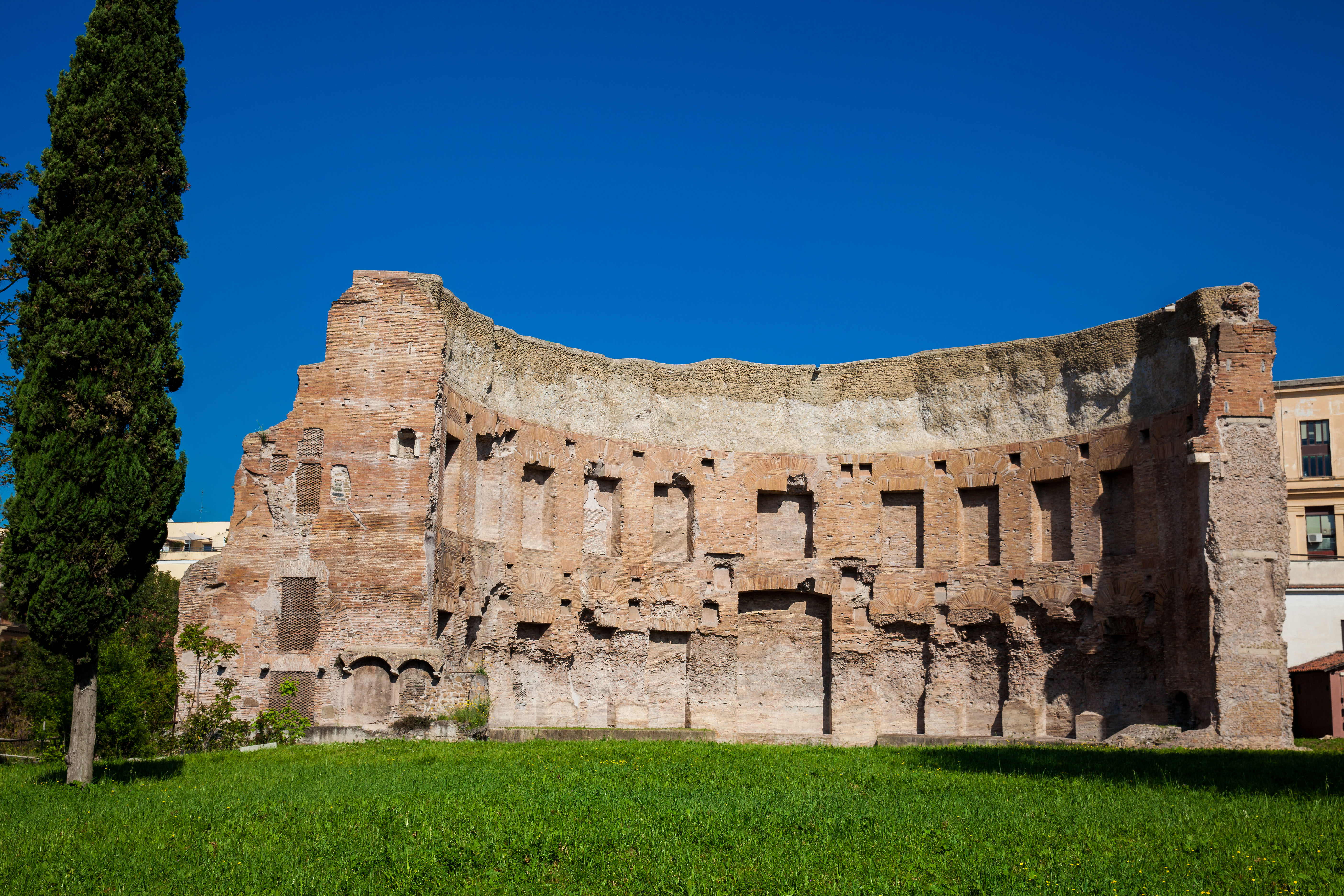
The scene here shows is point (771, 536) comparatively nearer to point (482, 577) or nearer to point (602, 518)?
point (602, 518)

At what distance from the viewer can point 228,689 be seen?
1784 centimetres

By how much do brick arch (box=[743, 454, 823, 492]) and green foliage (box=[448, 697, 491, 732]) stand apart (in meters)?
8.19

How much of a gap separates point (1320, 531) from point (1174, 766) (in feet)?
91.1

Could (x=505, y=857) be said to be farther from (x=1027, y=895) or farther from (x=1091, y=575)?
(x=1091, y=575)

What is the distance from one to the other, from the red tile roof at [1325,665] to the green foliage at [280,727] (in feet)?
65.1

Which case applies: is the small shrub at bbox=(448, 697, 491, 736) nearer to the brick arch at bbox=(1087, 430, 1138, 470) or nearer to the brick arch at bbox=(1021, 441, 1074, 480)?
the brick arch at bbox=(1021, 441, 1074, 480)

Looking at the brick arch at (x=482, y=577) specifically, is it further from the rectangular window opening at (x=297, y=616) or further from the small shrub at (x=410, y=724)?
the small shrub at (x=410, y=724)

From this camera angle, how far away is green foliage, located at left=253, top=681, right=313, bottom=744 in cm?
1744

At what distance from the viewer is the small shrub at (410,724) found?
59.9 ft

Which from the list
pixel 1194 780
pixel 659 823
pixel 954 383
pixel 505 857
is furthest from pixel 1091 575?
pixel 505 857

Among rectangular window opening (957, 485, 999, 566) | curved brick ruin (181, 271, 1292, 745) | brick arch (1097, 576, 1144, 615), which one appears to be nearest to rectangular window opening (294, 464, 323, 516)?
curved brick ruin (181, 271, 1292, 745)

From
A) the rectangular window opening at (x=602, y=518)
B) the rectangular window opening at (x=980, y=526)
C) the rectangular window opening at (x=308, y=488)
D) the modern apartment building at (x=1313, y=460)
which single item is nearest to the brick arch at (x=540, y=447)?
the rectangular window opening at (x=602, y=518)

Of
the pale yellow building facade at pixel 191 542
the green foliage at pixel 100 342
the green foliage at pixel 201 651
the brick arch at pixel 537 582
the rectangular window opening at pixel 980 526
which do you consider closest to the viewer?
the green foliage at pixel 100 342

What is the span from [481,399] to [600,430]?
133 inches
